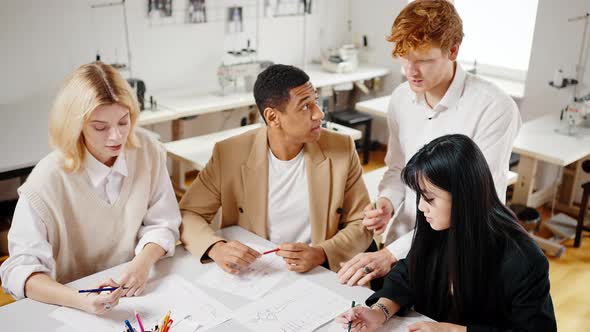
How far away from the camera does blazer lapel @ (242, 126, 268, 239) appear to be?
2.05 m

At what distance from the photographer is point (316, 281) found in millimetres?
1714

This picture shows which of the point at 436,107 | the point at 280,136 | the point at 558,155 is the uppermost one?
the point at 436,107

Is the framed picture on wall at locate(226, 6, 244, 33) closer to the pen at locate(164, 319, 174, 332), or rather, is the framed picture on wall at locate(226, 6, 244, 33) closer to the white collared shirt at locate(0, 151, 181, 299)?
the white collared shirt at locate(0, 151, 181, 299)

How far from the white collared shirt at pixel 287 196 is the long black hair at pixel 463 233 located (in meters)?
0.59

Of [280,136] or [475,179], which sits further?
[280,136]

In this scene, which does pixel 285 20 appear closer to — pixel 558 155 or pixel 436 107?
pixel 558 155

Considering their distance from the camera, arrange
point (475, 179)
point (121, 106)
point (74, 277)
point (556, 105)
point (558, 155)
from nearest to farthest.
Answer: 1. point (475, 179)
2. point (121, 106)
3. point (74, 277)
4. point (558, 155)
5. point (556, 105)

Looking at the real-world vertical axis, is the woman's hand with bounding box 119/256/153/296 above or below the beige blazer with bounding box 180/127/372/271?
below

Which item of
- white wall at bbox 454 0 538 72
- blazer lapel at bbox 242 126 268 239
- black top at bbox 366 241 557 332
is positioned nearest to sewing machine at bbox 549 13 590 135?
white wall at bbox 454 0 538 72

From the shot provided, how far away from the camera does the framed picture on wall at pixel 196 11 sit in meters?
4.55

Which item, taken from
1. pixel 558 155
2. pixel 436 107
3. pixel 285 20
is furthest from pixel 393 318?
pixel 285 20

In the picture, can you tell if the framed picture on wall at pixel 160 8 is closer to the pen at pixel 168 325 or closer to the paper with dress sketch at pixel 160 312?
the paper with dress sketch at pixel 160 312

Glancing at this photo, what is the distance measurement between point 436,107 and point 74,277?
1.31 metres

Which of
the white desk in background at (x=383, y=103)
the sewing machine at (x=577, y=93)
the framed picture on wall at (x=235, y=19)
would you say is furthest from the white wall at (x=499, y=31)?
the framed picture on wall at (x=235, y=19)
